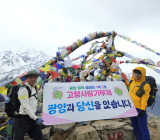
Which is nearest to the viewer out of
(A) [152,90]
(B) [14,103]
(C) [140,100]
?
(B) [14,103]

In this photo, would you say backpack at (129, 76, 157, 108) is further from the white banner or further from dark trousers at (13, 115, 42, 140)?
dark trousers at (13, 115, 42, 140)

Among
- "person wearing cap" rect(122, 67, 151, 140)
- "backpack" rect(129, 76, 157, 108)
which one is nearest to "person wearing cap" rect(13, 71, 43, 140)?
"person wearing cap" rect(122, 67, 151, 140)

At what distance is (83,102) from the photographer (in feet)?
8.86

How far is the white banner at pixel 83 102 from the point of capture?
8.07ft

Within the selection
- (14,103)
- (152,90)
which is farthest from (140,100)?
(14,103)

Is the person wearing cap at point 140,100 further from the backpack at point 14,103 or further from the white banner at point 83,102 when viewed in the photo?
the backpack at point 14,103

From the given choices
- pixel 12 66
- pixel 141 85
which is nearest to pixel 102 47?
pixel 141 85

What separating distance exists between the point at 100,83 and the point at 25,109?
2122 mm

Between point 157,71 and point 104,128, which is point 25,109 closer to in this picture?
point 104,128

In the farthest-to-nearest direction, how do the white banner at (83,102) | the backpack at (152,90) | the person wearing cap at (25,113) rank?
the backpack at (152,90) → the white banner at (83,102) → the person wearing cap at (25,113)

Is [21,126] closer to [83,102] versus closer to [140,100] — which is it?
[83,102]

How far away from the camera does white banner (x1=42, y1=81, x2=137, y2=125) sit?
246 cm

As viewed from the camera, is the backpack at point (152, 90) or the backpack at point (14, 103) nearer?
the backpack at point (14, 103)

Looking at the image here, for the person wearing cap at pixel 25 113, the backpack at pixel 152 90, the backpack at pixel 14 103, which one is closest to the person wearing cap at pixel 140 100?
the backpack at pixel 152 90
